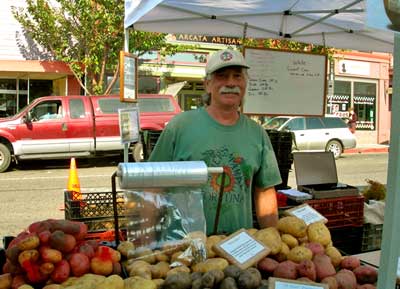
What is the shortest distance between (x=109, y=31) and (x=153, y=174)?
14.6 metres

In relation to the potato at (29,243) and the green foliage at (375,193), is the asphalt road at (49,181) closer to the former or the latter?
the green foliage at (375,193)

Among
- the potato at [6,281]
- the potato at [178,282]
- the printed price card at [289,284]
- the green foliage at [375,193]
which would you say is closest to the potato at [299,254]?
the printed price card at [289,284]

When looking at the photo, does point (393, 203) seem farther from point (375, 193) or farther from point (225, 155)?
point (375, 193)

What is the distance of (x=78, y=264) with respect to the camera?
192cm

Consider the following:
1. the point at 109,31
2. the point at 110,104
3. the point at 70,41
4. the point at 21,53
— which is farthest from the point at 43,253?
the point at 21,53

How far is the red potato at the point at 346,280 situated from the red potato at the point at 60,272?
110 centimetres

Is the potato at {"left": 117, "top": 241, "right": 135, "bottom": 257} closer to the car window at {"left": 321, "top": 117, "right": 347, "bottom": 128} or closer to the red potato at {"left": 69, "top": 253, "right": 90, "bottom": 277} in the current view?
the red potato at {"left": 69, "top": 253, "right": 90, "bottom": 277}

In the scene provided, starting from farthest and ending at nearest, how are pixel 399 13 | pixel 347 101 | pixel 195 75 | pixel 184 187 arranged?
pixel 347 101 → pixel 195 75 → pixel 184 187 → pixel 399 13

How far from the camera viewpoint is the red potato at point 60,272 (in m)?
1.87

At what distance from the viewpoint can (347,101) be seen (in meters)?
24.3

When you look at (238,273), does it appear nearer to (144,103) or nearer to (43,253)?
(43,253)

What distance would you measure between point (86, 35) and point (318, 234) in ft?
49.7

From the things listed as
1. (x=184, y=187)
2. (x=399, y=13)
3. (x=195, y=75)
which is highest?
(x=195, y=75)

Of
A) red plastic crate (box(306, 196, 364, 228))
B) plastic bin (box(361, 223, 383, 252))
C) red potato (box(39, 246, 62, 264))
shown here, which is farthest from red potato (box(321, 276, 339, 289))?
plastic bin (box(361, 223, 383, 252))
